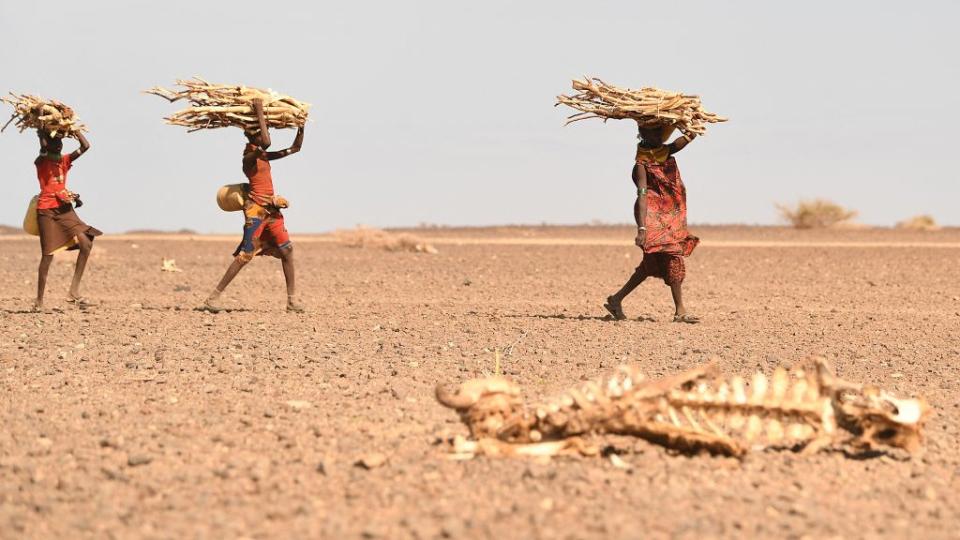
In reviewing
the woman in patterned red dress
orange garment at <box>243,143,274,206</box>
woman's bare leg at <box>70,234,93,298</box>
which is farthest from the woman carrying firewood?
the woman in patterned red dress

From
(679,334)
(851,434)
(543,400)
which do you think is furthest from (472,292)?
(851,434)

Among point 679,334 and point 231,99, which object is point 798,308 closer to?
point 679,334

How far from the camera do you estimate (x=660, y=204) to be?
40.9 ft

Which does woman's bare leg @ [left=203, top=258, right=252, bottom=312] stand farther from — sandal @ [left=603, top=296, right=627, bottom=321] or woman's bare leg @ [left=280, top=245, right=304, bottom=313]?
sandal @ [left=603, top=296, right=627, bottom=321]

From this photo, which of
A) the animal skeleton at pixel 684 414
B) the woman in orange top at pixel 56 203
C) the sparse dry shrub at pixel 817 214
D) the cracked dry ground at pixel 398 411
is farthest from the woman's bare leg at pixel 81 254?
the sparse dry shrub at pixel 817 214

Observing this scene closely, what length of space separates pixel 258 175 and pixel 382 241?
1628 centimetres

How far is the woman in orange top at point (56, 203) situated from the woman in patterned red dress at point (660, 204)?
6.02 m

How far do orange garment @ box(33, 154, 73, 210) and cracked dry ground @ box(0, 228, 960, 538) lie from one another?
1.27m

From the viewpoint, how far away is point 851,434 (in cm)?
650

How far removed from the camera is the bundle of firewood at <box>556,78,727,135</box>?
38.5 feet

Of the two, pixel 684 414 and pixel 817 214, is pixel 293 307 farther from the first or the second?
pixel 817 214

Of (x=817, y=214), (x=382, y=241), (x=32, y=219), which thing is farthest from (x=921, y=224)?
(x=32, y=219)

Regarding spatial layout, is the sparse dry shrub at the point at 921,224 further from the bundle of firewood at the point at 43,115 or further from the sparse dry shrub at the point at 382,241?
the bundle of firewood at the point at 43,115

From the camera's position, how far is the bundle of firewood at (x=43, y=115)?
12.8 m
